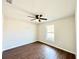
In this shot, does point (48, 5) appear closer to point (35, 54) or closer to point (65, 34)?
point (65, 34)

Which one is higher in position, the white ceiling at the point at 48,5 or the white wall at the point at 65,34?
the white ceiling at the point at 48,5

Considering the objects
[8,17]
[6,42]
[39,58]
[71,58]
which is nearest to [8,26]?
[8,17]

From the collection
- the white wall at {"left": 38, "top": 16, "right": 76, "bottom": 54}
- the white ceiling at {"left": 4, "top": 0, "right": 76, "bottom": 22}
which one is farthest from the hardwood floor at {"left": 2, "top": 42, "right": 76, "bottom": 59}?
the white ceiling at {"left": 4, "top": 0, "right": 76, "bottom": 22}

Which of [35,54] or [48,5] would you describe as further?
[35,54]

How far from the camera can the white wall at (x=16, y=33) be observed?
15.8 feet

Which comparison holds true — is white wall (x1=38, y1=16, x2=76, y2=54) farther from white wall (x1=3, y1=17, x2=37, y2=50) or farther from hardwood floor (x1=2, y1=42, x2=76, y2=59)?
white wall (x1=3, y1=17, x2=37, y2=50)

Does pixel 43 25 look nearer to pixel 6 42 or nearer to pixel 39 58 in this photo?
pixel 6 42

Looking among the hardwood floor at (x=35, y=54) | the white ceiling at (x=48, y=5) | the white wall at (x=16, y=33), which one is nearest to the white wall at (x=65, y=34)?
the hardwood floor at (x=35, y=54)

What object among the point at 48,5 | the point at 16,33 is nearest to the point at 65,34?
the point at 48,5

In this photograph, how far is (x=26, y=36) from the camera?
6992 millimetres

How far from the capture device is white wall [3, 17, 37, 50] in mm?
4824

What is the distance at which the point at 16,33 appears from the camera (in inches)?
226

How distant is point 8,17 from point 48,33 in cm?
372

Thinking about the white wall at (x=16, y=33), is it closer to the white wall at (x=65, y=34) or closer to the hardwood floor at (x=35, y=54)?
the hardwood floor at (x=35, y=54)
